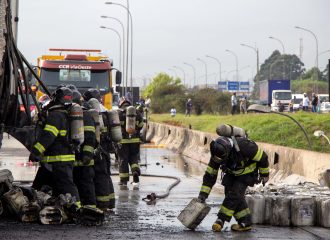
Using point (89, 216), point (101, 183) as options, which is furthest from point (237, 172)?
point (101, 183)

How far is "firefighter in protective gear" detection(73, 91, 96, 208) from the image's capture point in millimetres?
11701

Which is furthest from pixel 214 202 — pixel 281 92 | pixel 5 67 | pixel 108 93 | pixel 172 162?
pixel 281 92

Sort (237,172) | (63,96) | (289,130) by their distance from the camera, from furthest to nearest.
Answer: (289,130)
(63,96)
(237,172)

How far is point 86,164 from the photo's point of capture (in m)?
11.8

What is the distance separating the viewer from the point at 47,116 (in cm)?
1127

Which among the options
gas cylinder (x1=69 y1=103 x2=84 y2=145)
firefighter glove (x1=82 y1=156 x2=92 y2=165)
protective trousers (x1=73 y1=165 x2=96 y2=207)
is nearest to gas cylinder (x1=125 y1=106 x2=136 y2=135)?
protective trousers (x1=73 y1=165 x2=96 y2=207)

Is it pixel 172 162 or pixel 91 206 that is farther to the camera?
pixel 172 162

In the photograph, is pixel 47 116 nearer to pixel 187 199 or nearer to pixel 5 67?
pixel 5 67

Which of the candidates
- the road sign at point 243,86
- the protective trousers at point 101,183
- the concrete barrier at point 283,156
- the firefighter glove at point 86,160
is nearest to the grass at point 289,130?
the concrete barrier at point 283,156

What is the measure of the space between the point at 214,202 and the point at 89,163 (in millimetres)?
3172

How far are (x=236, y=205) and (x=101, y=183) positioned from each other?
2.75 meters

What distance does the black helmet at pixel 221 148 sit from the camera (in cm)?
1042

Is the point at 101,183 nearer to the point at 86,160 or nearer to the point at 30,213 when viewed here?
the point at 86,160

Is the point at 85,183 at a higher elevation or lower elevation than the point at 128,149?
lower
